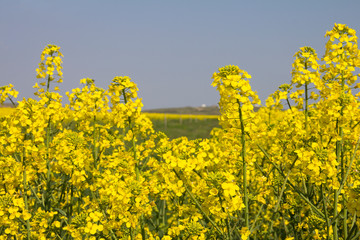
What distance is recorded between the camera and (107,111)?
17.6 ft

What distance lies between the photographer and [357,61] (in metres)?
3.90

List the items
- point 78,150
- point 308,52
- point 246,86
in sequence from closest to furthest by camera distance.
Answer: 1. point 246,86
2. point 78,150
3. point 308,52

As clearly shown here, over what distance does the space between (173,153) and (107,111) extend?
70.6 inches

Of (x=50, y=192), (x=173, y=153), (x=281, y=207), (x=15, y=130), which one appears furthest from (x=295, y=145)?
(x=15, y=130)

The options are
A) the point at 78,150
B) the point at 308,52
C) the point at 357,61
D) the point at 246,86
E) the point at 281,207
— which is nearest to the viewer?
the point at 246,86

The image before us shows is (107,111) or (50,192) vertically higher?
(107,111)

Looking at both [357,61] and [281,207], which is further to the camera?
[281,207]

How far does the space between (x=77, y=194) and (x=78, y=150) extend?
4.79ft

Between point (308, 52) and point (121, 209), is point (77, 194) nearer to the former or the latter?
point (121, 209)

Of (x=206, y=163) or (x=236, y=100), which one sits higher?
(x=236, y=100)

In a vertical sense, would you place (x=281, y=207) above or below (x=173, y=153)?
below

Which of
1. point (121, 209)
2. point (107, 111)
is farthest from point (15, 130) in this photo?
point (121, 209)

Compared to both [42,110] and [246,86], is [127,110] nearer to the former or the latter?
[246,86]

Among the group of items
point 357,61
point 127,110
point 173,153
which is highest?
point 357,61
